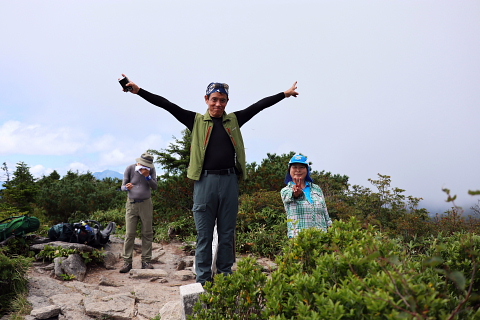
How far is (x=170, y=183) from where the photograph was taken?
402 inches

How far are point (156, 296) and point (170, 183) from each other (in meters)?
5.30

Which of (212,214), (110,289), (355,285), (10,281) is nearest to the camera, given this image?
(355,285)

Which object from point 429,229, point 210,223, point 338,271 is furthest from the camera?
point 429,229

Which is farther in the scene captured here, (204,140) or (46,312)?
(46,312)

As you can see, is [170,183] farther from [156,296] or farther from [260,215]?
[156,296]

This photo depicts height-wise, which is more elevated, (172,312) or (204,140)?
(204,140)

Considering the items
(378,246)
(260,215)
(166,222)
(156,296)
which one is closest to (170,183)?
(166,222)

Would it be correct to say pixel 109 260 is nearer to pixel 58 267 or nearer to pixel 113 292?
pixel 58 267

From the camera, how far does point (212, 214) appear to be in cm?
383

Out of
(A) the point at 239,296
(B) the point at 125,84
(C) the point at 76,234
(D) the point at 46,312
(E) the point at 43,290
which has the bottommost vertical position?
(D) the point at 46,312

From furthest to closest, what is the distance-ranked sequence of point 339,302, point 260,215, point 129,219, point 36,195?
point 36,195, point 260,215, point 129,219, point 339,302

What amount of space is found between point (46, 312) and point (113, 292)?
1.07 meters

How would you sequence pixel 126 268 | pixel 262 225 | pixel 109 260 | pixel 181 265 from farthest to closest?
pixel 262 225 → pixel 109 260 → pixel 181 265 → pixel 126 268

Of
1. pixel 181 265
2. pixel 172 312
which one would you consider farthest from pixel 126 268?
pixel 172 312
